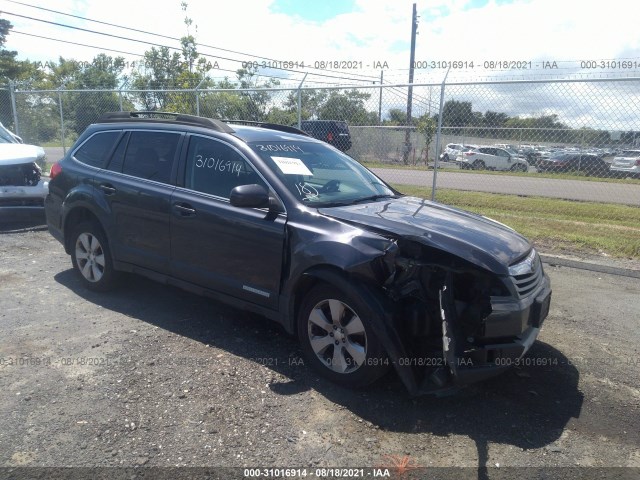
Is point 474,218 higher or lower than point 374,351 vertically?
higher

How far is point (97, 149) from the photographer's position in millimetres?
5574

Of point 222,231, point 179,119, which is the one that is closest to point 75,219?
point 179,119

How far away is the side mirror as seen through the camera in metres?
3.96

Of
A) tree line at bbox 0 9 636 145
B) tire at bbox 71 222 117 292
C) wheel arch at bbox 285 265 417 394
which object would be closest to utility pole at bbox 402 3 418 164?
tree line at bbox 0 9 636 145

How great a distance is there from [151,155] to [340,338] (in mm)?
2683

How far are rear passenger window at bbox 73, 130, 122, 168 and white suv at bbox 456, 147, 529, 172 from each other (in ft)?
28.9

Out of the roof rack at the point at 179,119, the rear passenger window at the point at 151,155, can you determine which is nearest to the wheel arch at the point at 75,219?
the rear passenger window at the point at 151,155

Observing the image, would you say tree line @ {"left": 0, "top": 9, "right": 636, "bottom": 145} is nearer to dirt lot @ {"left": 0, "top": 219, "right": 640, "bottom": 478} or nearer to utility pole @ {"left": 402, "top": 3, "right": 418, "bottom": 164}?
utility pole @ {"left": 402, "top": 3, "right": 418, "bottom": 164}

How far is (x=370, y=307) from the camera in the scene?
342cm

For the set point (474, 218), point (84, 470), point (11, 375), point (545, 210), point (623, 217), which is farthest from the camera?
point (545, 210)

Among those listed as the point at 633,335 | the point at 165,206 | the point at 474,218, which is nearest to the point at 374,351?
the point at 474,218

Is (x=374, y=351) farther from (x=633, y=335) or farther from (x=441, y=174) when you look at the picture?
(x=441, y=174)

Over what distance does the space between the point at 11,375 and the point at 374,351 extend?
2.64 m

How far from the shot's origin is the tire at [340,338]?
3498 millimetres
